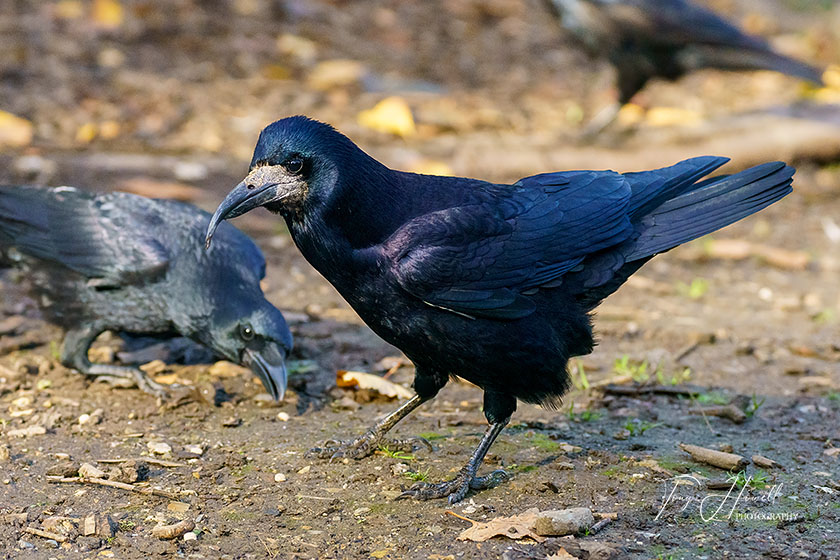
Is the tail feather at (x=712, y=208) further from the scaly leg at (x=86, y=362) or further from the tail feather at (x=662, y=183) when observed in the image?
the scaly leg at (x=86, y=362)

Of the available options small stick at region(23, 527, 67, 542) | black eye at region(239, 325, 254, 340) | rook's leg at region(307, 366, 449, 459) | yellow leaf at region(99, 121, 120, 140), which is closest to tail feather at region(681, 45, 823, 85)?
yellow leaf at region(99, 121, 120, 140)

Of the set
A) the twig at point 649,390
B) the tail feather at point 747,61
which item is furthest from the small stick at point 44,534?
the tail feather at point 747,61

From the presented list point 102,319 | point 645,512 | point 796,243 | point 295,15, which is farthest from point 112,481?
point 295,15

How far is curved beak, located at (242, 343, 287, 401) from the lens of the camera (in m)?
4.65

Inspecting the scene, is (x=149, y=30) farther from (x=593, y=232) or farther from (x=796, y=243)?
(x=593, y=232)

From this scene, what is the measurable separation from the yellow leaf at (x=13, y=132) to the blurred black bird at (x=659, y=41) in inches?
208

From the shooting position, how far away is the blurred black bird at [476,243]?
3.65 metres

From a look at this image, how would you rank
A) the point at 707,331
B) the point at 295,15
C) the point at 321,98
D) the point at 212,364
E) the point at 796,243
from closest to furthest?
the point at 212,364 → the point at 707,331 → the point at 796,243 → the point at 321,98 → the point at 295,15

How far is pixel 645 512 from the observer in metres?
3.63

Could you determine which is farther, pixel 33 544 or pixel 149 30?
pixel 149 30

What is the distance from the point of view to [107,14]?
10094 millimetres

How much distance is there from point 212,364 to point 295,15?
6.83 meters

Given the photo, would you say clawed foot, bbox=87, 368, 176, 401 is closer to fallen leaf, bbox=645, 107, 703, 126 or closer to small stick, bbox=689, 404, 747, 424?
small stick, bbox=689, 404, 747, 424

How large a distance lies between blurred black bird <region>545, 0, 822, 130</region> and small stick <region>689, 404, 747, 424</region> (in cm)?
540
